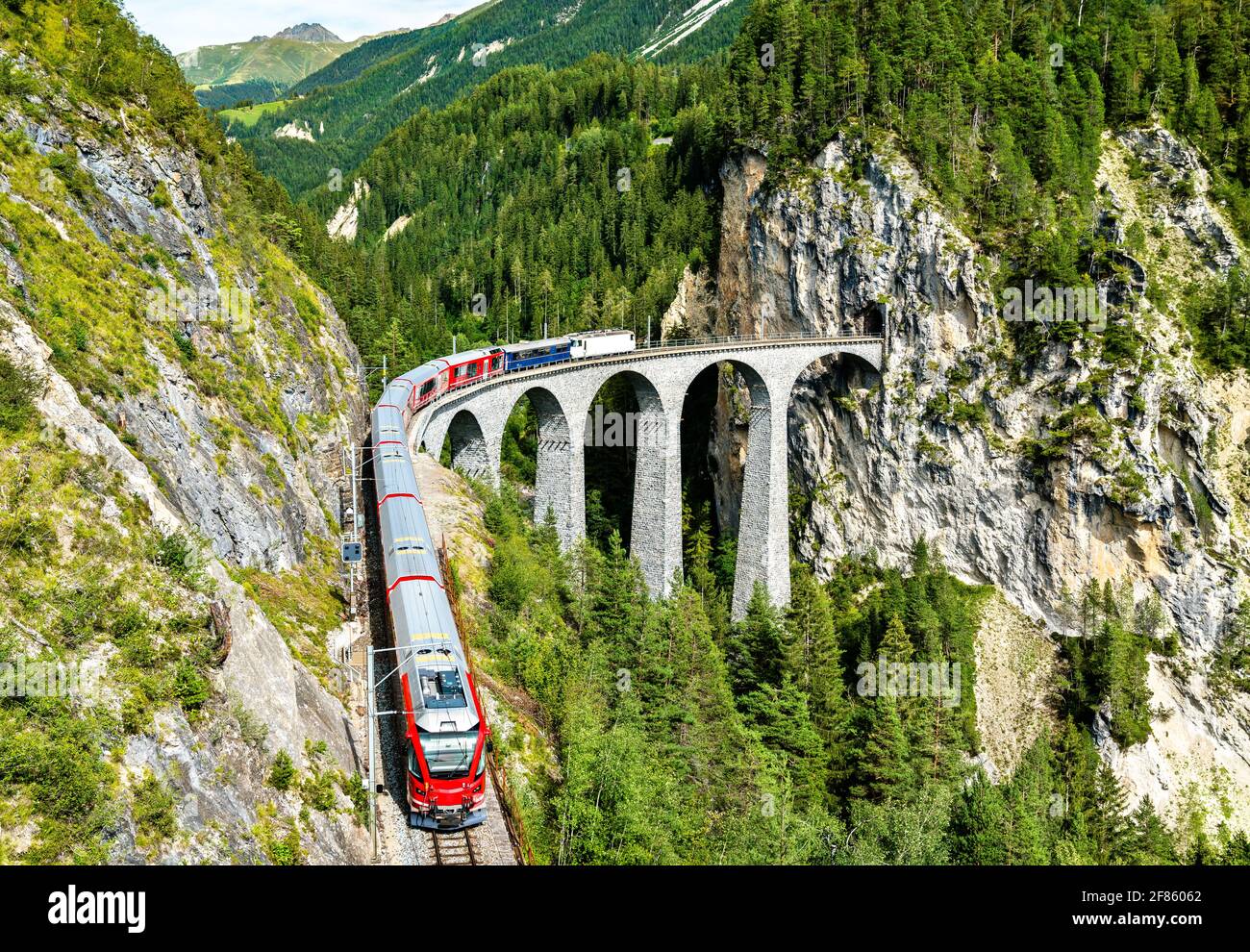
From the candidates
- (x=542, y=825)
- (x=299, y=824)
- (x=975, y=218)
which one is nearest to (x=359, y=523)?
(x=542, y=825)

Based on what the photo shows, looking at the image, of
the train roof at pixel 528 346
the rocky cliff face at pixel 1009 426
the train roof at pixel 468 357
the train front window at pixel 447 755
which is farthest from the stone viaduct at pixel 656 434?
the train front window at pixel 447 755

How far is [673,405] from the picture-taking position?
63531mm

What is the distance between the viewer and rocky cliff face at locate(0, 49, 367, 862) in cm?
1752

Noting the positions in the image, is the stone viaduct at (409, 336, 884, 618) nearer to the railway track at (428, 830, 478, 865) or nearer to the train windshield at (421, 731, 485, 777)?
the train windshield at (421, 731, 485, 777)

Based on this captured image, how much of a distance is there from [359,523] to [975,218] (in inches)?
2085

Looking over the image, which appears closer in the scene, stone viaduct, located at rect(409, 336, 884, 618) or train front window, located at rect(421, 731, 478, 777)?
train front window, located at rect(421, 731, 478, 777)

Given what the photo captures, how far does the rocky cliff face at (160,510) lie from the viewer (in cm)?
1752

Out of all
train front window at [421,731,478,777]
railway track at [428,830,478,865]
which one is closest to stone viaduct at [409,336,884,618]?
train front window at [421,731,478,777]

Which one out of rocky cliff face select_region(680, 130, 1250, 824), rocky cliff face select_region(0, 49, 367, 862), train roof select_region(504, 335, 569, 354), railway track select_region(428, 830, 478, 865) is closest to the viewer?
rocky cliff face select_region(0, 49, 367, 862)

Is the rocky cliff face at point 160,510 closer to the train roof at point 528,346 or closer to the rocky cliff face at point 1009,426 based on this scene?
the train roof at point 528,346

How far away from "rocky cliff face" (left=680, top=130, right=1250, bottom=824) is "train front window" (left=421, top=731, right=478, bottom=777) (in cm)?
5110

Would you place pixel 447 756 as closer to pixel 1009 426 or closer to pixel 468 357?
pixel 468 357

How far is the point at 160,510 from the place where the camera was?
72.9 feet

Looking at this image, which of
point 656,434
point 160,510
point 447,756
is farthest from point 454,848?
point 656,434
